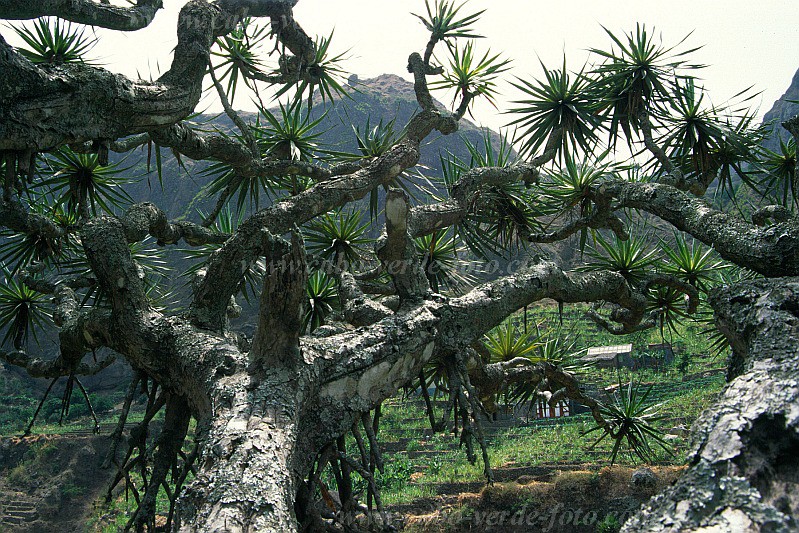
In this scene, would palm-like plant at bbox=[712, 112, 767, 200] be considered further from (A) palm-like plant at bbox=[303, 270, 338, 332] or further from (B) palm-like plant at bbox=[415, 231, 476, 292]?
(A) palm-like plant at bbox=[303, 270, 338, 332]

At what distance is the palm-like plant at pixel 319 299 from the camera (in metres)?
4.57

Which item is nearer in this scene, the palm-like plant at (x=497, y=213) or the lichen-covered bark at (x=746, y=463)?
the lichen-covered bark at (x=746, y=463)

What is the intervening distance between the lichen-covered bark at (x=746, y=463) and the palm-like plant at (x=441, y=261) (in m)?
3.06

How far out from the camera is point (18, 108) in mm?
2219

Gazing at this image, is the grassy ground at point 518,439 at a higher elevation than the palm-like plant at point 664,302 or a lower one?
lower

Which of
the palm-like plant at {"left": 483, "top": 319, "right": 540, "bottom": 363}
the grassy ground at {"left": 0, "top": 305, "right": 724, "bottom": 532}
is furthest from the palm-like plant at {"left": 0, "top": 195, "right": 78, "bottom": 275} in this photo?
the grassy ground at {"left": 0, "top": 305, "right": 724, "bottom": 532}

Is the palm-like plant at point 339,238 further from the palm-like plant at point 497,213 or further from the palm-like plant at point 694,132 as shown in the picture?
the palm-like plant at point 694,132

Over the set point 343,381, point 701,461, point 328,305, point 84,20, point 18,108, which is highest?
point 84,20

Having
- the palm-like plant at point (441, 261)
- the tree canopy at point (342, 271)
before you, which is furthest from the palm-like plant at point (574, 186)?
the palm-like plant at point (441, 261)

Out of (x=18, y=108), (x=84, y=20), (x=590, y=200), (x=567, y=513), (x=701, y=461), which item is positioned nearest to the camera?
(x=701, y=461)

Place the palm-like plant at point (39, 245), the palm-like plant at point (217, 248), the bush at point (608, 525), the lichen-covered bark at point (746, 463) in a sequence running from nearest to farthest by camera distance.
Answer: the lichen-covered bark at point (746, 463)
the palm-like plant at point (217, 248)
the palm-like plant at point (39, 245)
the bush at point (608, 525)

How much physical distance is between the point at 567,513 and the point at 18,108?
7.10 metres

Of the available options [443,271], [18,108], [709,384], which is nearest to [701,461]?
[18,108]

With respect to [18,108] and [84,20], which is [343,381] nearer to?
[18,108]
